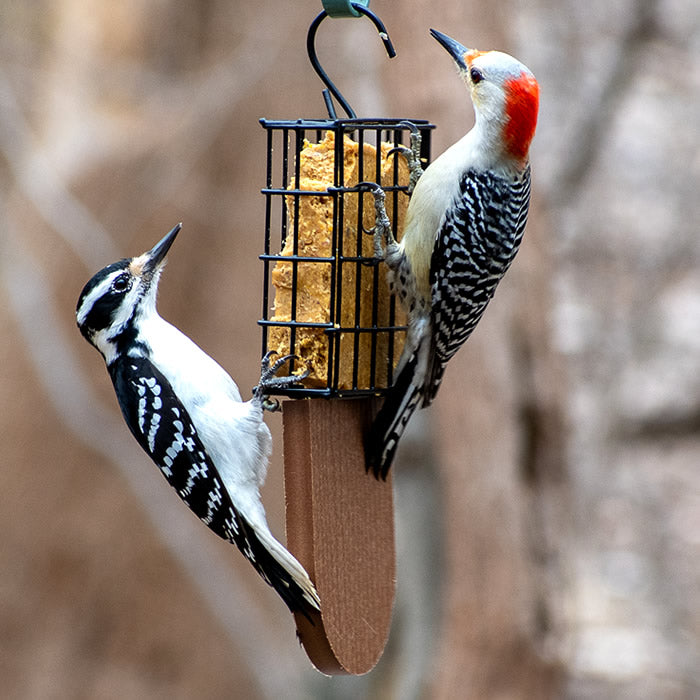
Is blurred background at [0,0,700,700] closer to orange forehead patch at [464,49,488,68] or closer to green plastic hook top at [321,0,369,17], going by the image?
orange forehead patch at [464,49,488,68]

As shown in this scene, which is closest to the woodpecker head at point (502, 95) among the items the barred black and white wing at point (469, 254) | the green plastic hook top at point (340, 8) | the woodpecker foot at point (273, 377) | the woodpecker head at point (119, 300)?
the barred black and white wing at point (469, 254)

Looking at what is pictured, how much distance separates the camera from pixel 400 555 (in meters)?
5.62

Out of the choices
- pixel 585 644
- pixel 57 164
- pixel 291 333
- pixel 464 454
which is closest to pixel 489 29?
pixel 464 454

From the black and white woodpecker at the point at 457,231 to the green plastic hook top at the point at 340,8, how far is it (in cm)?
43

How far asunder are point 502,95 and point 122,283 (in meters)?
1.33

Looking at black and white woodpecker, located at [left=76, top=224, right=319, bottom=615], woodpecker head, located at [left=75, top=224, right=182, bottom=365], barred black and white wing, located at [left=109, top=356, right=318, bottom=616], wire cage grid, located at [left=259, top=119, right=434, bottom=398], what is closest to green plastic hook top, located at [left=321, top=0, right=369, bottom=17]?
wire cage grid, located at [left=259, top=119, right=434, bottom=398]

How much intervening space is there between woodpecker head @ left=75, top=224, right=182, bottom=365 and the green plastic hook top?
1.01 meters

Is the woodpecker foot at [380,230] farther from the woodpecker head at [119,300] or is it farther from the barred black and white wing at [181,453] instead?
the barred black and white wing at [181,453]

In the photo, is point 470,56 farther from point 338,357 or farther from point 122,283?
point 122,283

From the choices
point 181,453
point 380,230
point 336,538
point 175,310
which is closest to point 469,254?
point 380,230

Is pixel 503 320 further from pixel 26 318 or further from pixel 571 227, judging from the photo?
pixel 571 227

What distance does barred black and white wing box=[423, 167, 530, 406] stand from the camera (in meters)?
3.29

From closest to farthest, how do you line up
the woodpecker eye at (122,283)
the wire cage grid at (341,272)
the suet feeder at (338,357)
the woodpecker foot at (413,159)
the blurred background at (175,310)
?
the suet feeder at (338,357) < the wire cage grid at (341,272) < the woodpecker foot at (413,159) < the woodpecker eye at (122,283) < the blurred background at (175,310)

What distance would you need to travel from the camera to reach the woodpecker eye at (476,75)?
10.7 feet
